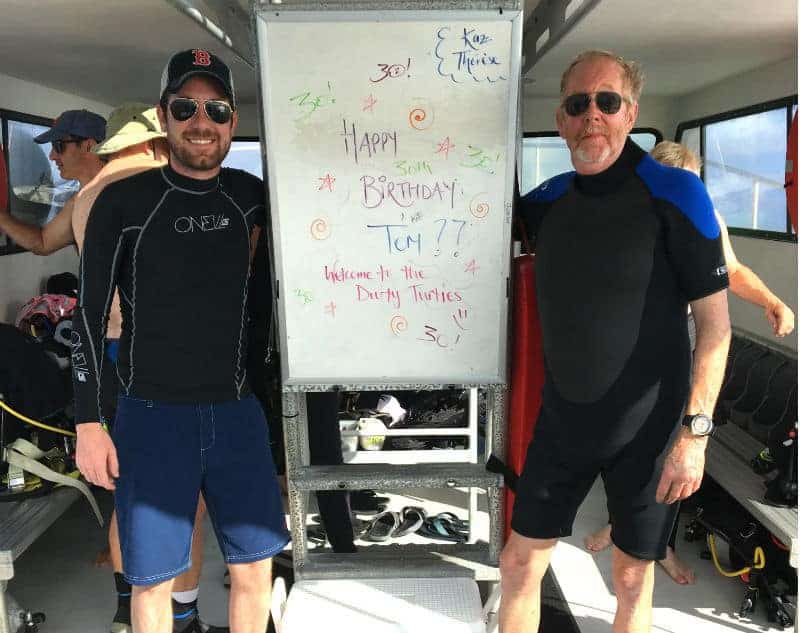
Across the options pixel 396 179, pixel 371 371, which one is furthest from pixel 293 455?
pixel 396 179

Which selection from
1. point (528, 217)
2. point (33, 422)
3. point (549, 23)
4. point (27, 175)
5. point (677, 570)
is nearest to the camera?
point (528, 217)

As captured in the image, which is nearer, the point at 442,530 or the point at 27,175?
the point at 442,530

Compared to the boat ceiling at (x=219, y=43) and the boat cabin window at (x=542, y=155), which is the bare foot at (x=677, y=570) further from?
the boat cabin window at (x=542, y=155)

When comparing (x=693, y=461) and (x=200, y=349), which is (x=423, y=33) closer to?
(x=200, y=349)

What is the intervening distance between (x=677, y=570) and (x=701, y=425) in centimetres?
140

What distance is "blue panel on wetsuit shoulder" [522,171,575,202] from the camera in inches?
75.9

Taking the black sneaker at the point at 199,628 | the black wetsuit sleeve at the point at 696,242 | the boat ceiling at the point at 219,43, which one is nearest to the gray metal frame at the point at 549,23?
the boat ceiling at the point at 219,43

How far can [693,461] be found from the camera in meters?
1.71

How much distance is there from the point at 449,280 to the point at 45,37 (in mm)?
2063

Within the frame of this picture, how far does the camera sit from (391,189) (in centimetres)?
203

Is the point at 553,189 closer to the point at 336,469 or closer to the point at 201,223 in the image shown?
the point at 201,223

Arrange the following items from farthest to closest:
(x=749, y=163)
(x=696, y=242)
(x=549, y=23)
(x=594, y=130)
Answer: (x=749, y=163), (x=549, y=23), (x=594, y=130), (x=696, y=242)

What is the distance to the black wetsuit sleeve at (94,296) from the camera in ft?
5.66

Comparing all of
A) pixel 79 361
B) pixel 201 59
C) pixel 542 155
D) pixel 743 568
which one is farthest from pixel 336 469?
pixel 542 155
